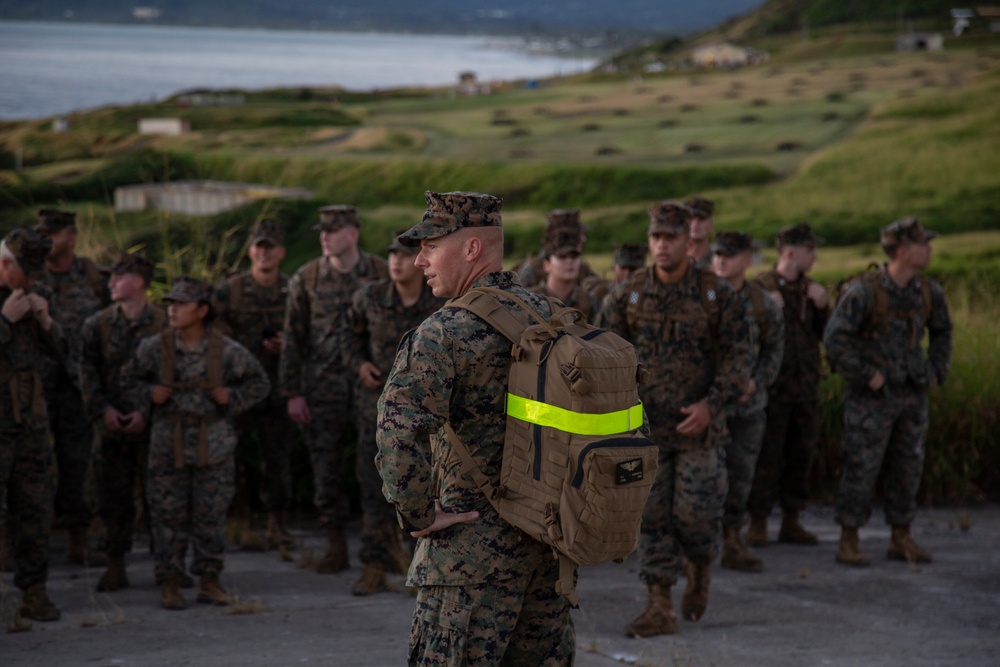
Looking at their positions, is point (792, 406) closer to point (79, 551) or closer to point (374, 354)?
point (374, 354)

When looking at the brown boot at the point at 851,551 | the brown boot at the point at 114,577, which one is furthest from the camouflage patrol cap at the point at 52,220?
the brown boot at the point at 851,551

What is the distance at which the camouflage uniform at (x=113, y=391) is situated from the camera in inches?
315

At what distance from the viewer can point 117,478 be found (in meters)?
8.17

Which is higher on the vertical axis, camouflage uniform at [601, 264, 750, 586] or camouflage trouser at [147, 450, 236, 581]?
camouflage uniform at [601, 264, 750, 586]

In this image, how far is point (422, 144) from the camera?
37969 millimetres

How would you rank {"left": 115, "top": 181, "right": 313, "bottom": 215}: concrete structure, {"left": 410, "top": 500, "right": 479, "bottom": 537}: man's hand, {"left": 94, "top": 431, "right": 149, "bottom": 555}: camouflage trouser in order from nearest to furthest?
{"left": 410, "top": 500, "right": 479, "bottom": 537}: man's hand, {"left": 94, "top": 431, "right": 149, "bottom": 555}: camouflage trouser, {"left": 115, "top": 181, "right": 313, "bottom": 215}: concrete structure

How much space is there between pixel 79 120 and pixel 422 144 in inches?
901

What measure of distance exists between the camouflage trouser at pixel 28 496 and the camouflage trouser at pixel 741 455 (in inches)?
173

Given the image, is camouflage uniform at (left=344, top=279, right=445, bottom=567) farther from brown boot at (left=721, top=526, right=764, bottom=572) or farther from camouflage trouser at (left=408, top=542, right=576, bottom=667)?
camouflage trouser at (left=408, top=542, right=576, bottom=667)

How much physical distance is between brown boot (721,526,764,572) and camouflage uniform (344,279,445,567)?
2.32m

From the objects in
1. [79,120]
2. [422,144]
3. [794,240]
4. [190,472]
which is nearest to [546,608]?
[190,472]

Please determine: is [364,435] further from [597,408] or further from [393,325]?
[597,408]

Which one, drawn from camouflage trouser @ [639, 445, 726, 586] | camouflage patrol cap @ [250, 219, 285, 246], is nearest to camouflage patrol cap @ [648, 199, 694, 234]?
camouflage trouser @ [639, 445, 726, 586]

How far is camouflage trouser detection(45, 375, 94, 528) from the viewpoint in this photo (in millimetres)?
8633
